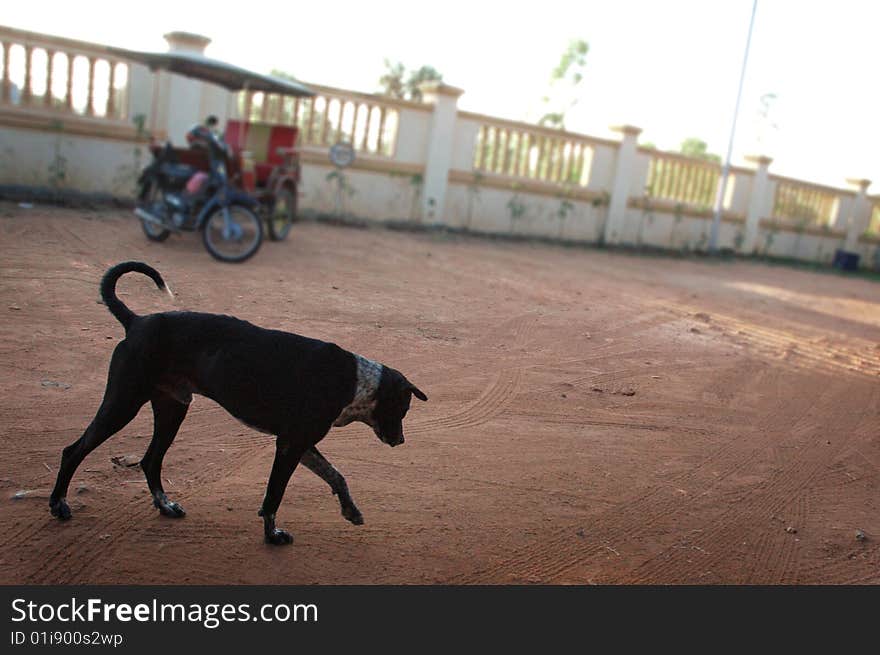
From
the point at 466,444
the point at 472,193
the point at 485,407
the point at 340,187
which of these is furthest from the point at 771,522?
the point at 472,193

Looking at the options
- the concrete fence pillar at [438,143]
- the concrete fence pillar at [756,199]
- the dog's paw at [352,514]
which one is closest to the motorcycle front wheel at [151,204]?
the concrete fence pillar at [438,143]

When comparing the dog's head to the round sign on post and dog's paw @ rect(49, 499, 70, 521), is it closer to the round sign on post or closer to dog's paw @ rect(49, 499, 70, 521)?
dog's paw @ rect(49, 499, 70, 521)

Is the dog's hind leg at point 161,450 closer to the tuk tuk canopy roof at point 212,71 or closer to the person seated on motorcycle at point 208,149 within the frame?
the person seated on motorcycle at point 208,149

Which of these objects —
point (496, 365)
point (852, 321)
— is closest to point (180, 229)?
point (496, 365)

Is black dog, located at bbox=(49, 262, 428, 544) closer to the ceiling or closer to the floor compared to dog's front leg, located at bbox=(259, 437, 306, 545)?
closer to the ceiling

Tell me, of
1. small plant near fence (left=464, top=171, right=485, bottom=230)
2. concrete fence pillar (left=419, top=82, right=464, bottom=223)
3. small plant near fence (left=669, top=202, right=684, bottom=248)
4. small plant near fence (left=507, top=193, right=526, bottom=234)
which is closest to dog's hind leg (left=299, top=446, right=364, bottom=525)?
concrete fence pillar (left=419, top=82, right=464, bottom=223)

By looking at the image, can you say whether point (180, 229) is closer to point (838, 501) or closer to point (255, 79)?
point (255, 79)

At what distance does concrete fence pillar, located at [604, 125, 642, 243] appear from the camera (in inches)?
752

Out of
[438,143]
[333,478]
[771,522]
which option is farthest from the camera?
[438,143]

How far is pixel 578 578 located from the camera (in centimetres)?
375

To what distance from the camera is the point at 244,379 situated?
3529 mm

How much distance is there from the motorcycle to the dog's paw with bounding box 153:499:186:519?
236 inches

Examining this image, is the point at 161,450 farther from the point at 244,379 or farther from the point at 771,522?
the point at 771,522

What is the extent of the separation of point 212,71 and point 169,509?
812 centimetres
